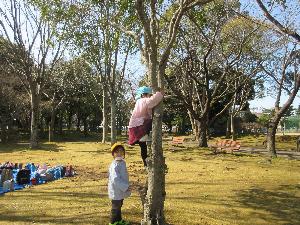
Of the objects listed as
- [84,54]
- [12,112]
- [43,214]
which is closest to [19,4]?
[84,54]

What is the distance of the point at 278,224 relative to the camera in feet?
24.7

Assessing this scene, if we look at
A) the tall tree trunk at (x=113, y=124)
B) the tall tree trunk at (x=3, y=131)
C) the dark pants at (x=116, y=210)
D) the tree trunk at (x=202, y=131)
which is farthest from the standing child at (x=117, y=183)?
the tall tree trunk at (x=3, y=131)

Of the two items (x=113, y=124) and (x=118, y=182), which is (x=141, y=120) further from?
(x=113, y=124)

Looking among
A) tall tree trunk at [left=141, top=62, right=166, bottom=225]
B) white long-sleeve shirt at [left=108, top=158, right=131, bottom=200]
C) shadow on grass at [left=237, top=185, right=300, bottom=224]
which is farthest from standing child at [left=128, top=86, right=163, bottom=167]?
shadow on grass at [left=237, top=185, right=300, bottom=224]

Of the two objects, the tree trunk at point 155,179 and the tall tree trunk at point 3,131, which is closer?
the tree trunk at point 155,179

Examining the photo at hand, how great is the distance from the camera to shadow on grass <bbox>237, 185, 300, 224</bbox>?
8086 millimetres

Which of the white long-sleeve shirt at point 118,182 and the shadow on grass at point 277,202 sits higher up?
the white long-sleeve shirt at point 118,182

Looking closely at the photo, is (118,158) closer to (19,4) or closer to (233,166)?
(233,166)

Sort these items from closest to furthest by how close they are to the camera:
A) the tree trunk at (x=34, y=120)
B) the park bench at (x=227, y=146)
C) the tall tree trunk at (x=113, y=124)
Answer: the park bench at (x=227, y=146), the tree trunk at (x=34, y=120), the tall tree trunk at (x=113, y=124)

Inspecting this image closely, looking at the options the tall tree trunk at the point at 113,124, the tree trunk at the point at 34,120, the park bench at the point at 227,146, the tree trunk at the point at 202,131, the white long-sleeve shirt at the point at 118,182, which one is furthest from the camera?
the tall tree trunk at the point at 113,124

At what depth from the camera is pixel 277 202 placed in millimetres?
9234

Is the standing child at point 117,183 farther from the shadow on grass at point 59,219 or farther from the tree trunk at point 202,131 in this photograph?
the tree trunk at point 202,131

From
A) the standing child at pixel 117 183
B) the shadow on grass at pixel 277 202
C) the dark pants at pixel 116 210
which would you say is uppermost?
the standing child at pixel 117 183

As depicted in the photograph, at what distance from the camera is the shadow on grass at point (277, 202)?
809 cm
